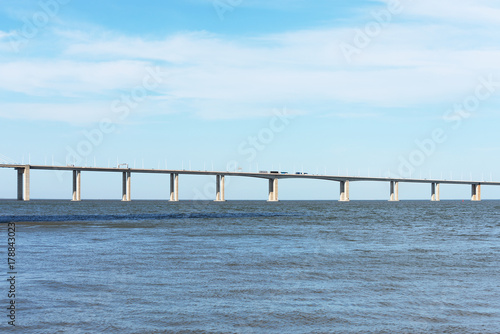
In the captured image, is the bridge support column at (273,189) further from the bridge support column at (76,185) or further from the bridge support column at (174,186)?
the bridge support column at (76,185)

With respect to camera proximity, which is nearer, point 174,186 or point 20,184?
point 20,184

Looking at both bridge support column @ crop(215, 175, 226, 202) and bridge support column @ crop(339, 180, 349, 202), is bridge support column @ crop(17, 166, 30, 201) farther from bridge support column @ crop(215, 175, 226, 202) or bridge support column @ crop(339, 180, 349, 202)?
bridge support column @ crop(339, 180, 349, 202)

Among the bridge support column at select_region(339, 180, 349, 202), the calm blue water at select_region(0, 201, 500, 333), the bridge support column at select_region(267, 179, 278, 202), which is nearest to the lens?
the calm blue water at select_region(0, 201, 500, 333)

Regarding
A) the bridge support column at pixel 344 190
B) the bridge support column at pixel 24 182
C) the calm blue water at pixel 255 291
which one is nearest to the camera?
the calm blue water at pixel 255 291

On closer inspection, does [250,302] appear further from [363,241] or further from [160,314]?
[363,241]

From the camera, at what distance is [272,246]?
29.6 metres

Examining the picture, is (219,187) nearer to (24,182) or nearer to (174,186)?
(174,186)

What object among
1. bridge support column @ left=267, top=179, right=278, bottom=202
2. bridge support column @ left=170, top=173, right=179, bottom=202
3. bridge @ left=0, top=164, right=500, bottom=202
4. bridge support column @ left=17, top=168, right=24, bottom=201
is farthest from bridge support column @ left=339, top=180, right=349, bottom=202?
bridge support column @ left=17, top=168, right=24, bottom=201

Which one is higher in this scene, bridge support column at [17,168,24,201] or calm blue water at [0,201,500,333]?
bridge support column at [17,168,24,201]

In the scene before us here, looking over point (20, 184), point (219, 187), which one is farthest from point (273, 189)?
point (20, 184)

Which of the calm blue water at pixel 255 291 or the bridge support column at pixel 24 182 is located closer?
the calm blue water at pixel 255 291

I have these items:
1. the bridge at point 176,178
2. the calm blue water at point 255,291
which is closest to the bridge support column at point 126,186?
the bridge at point 176,178

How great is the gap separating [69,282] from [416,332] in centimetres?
1015

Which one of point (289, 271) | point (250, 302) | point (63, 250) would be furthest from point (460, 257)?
point (63, 250)
